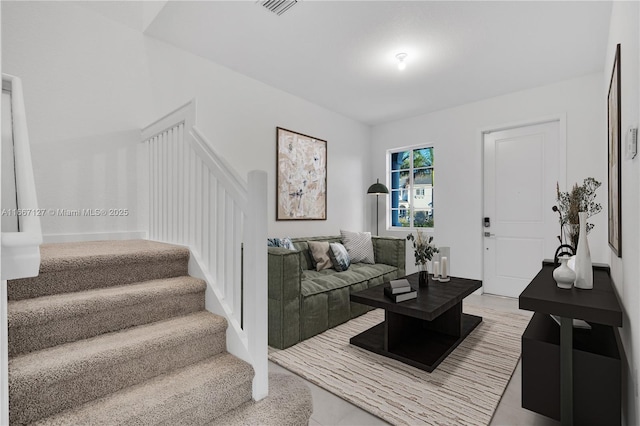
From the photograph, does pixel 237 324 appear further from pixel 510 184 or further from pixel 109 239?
pixel 510 184

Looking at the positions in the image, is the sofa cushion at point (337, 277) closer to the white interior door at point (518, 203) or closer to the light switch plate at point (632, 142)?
the white interior door at point (518, 203)

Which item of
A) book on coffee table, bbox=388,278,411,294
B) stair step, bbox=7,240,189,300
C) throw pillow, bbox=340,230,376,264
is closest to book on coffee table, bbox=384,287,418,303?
book on coffee table, bbox=388,278,411,294

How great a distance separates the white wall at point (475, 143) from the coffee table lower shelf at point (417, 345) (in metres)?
1.71

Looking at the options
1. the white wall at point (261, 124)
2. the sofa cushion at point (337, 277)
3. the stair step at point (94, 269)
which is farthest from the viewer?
the white wall at point (261, 124)

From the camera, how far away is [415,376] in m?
2.13

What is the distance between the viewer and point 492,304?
12.3ft

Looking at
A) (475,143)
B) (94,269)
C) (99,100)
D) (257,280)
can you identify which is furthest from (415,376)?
(475,143)

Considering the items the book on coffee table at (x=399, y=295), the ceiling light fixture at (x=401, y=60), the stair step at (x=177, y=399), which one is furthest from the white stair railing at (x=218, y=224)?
the ceiling light fixture at (x=401, y=60)

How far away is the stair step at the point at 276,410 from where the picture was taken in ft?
4.78

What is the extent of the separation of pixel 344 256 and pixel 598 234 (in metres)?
2.67

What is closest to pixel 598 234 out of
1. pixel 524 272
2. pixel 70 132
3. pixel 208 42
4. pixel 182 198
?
pixel 524 272

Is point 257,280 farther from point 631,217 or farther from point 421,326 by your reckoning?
point 421,326

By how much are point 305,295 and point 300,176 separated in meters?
1.89

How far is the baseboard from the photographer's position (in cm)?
239
